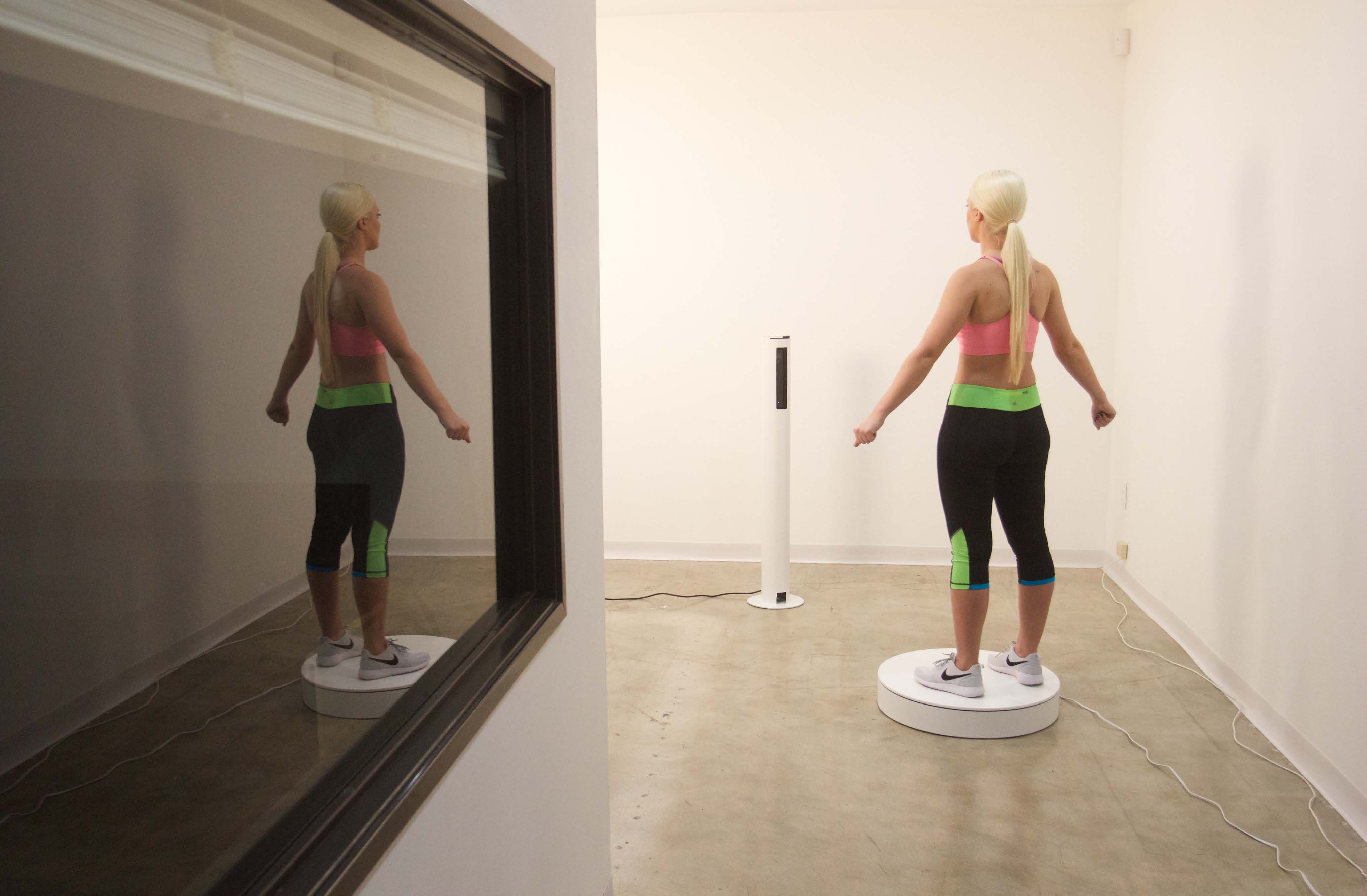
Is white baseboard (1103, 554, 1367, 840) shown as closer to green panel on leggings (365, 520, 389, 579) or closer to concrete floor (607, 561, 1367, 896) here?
concrete floor (607, 561, 1367, 896)

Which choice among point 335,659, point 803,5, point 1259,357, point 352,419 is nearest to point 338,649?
point 335,659

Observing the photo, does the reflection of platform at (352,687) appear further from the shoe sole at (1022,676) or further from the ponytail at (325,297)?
the shoe sole at (1022,676)

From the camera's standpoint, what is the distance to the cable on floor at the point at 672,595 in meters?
4.44

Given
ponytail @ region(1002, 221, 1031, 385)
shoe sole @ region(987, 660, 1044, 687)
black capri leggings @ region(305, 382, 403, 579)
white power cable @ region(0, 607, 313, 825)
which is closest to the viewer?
white power cable @ region(0, 607, 313, 825)

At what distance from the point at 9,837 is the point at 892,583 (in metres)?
4.28

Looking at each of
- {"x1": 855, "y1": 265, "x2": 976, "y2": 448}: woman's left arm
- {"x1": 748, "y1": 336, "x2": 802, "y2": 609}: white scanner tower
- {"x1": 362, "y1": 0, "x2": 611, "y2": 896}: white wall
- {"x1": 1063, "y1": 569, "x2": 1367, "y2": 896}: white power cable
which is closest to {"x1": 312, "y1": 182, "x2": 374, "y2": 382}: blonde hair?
{"x1": 362, "y1": 0, "x2": 611, "y2": 896}: white wall

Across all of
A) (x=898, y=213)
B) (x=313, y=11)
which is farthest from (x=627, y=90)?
(x=313, y=11)

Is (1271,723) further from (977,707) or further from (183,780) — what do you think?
(183,780)

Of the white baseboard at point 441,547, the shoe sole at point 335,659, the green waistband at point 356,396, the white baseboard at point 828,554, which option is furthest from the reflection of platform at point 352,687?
the white baseboard at point 828,554

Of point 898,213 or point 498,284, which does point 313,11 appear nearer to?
point 498,284

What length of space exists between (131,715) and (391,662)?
50 cm

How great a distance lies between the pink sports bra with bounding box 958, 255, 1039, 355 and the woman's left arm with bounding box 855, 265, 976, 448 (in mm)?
36

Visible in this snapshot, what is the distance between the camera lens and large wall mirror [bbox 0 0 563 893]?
600 millimetres

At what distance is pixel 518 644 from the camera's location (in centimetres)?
151
